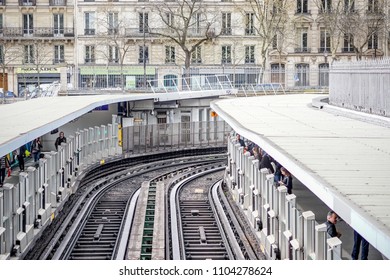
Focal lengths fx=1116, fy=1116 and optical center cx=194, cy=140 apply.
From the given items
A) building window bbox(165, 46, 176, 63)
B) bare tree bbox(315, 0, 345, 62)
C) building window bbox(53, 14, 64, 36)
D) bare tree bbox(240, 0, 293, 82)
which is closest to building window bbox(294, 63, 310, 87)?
bare tree bbox(315, 0, 345, 62)

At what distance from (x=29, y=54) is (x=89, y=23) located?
3.15 m

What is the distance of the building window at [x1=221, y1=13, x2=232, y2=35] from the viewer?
50406 millimetres

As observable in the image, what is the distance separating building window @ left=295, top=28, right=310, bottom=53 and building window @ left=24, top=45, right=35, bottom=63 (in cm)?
1225

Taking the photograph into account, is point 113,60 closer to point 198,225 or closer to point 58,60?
point 58,60

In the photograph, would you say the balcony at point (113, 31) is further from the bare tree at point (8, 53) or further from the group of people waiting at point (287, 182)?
the group of people waiting at point (287, 182)

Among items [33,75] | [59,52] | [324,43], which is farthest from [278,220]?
[59,52]

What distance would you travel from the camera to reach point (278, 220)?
11.9 m

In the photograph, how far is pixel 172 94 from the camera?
34156mm

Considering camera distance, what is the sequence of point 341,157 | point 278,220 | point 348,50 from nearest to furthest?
point 341,157 < point 278,220 < point 348,50

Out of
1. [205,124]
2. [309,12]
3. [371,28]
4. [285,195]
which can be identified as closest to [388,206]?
[285,195]

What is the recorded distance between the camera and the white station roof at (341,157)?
7012 millimetres

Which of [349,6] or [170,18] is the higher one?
[349,6]
